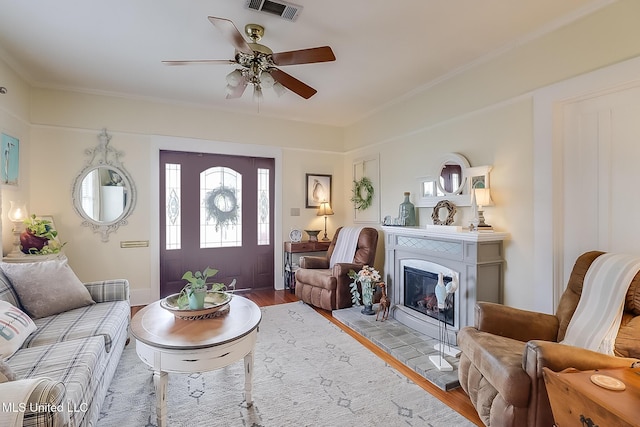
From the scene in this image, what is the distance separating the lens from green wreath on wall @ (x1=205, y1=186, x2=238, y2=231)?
4.67 m

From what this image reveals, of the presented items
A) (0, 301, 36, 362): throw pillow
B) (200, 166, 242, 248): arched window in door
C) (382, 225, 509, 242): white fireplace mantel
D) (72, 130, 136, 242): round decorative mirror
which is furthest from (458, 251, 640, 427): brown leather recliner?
(72, 130, 136, 242): round decorative mirror

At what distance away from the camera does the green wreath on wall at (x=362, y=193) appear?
4840 millimetres

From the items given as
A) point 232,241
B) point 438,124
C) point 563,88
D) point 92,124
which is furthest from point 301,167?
point 563,88

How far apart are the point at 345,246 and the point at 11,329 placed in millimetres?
3425

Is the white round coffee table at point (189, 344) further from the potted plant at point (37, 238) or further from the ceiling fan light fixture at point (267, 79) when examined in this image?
the potted plant at point (37, 238)

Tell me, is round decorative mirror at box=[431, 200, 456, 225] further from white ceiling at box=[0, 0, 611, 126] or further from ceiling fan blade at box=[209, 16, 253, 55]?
ceiling fan blade at box=[209, 16, 253, 55]

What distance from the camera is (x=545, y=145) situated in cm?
255

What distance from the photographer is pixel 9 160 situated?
317 centimetres

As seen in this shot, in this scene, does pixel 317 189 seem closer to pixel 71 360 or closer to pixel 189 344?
pixel 189 344

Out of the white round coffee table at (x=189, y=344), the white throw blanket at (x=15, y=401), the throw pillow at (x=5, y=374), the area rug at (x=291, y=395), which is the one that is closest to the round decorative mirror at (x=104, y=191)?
the area rug at (x=291, y=395)

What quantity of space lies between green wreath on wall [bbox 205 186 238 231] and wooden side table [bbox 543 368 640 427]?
4.24 m

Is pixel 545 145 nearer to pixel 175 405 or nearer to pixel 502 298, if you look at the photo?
pixel 502 298

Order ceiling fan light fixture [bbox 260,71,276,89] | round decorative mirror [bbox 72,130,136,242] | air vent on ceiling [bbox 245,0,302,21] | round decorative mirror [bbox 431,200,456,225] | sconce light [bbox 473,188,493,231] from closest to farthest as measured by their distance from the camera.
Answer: air vent on ceiling [bbox 245,0,302,21] < ceiling fan light fixture [bbox 260,71,276,89] < sconce light [bbox 473,188,493,231] < round decorative mirror [bbox 431,200,456,225] < round decorative mirror [bbox 72,130,136,242]

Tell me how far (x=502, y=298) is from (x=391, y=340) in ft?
3.70
